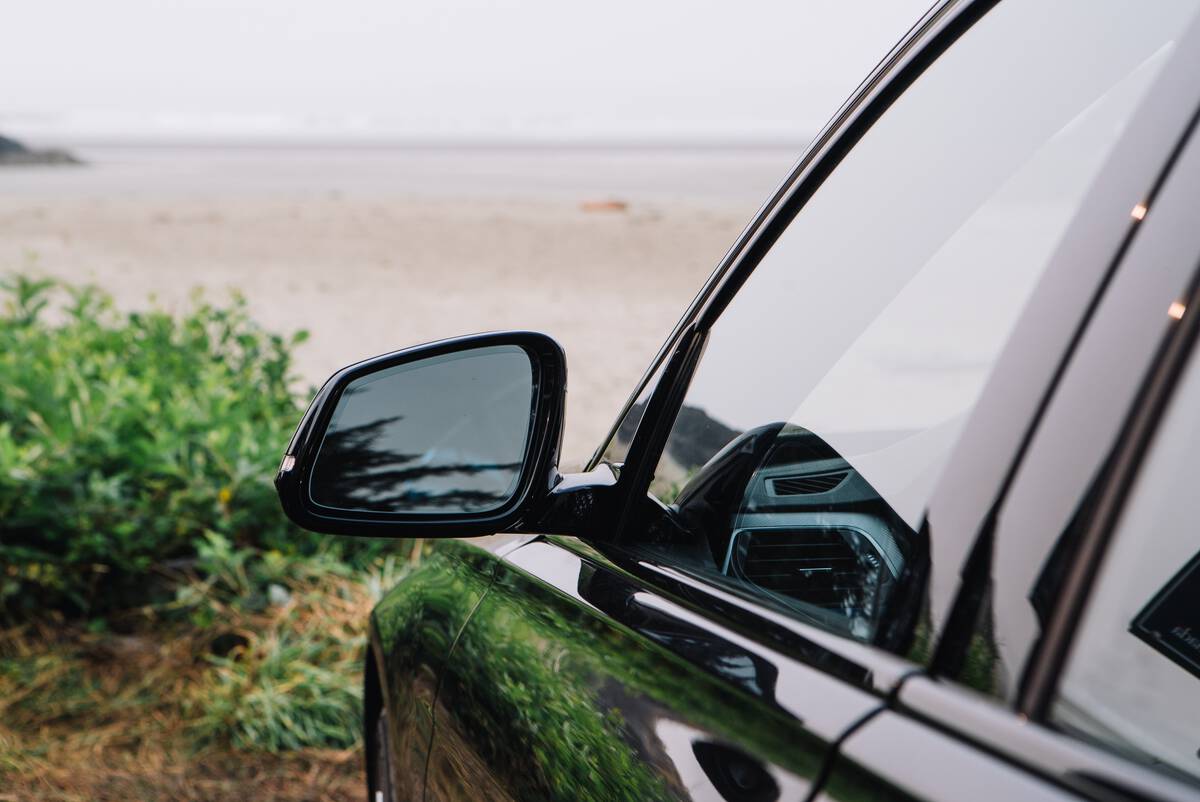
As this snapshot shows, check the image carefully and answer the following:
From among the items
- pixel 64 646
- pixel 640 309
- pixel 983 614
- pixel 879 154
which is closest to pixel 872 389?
pixel 879 154

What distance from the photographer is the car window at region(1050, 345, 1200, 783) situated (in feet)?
2.62

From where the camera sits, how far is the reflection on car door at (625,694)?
0.96 m

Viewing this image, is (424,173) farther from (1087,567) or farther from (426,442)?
(1087,567)

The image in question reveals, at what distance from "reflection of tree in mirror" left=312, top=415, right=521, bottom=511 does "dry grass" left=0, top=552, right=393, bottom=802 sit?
2011 mm

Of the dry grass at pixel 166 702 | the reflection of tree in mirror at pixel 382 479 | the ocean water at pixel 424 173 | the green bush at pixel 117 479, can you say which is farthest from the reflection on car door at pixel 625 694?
the ocean water at pixel 424 173

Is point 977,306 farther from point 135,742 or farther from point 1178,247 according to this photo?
point 135,742

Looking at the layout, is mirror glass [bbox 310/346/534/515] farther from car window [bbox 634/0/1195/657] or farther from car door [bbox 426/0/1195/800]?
car window [bbox 634/0/1195/657]

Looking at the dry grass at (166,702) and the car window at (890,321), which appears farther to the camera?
the dry grass at (166,702)

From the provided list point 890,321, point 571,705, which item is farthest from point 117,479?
point 890,321

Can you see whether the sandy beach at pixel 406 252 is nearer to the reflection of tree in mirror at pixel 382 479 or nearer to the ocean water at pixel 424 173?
the ocean water at pixel 424 173

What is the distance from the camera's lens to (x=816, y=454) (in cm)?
129

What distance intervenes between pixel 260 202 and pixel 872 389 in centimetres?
2212

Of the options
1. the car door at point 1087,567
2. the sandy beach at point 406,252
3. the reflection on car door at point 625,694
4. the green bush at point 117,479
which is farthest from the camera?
the sandy beach at point 406,252

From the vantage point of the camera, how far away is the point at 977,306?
109 centimetres
